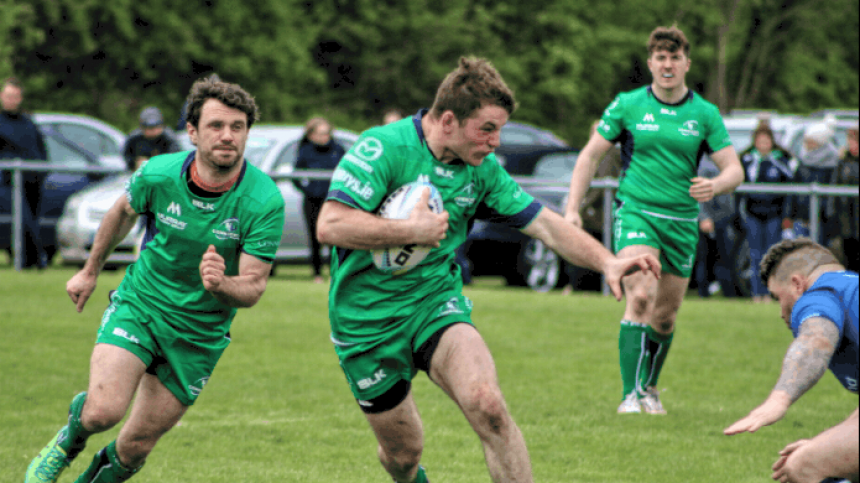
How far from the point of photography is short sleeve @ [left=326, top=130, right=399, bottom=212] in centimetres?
504

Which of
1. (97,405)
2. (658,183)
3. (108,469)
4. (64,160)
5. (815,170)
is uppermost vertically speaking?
(658,183)

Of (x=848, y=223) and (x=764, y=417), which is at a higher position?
(x=764, y=417)

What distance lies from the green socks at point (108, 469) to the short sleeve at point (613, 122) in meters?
4.23

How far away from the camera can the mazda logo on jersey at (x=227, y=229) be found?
18.5ft

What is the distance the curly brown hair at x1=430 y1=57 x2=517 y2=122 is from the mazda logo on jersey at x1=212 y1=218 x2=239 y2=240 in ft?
3.80

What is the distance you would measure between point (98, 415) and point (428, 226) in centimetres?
175

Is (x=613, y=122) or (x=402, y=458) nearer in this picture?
(x=402, y=458)

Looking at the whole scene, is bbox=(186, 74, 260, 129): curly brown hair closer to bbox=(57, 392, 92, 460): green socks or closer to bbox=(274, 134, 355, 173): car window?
bbox=(57, 392, 92, 460): green socks

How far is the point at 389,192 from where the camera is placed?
518cm

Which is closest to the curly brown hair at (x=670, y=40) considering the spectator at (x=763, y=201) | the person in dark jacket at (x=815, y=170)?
the spectator at (x=763, y=201)

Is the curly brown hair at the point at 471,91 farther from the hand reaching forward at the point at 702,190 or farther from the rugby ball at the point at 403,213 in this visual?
the hand reaching forward at the point at 702,190

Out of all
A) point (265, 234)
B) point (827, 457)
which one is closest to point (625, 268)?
point (827, 457)

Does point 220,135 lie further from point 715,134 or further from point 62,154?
point 62,154

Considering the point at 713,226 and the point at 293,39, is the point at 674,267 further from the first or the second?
the point at 293,39
